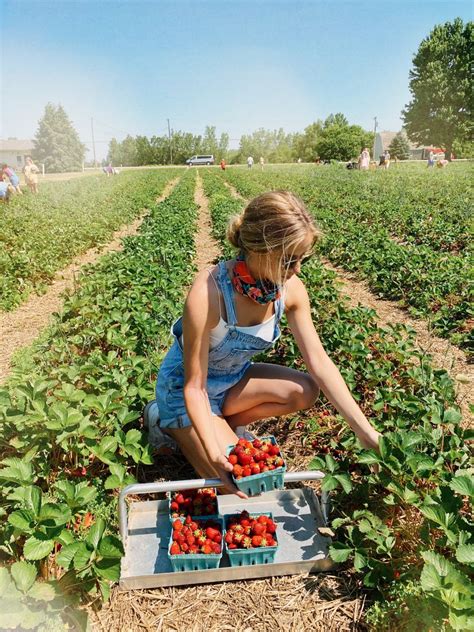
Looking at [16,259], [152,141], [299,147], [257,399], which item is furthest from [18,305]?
[152,141]

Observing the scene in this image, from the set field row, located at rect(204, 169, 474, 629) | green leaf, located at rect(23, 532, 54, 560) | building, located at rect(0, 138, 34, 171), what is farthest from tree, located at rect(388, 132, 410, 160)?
green leaf, located at rect(23, 532, 54, 560)

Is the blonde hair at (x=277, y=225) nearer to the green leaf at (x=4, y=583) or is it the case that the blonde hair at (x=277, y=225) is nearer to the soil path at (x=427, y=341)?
the soil path at (x=427, y=341)

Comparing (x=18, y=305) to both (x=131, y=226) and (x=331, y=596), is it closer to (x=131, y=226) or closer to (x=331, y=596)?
(x=331, y=596)

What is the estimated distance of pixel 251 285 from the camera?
2.21 meters

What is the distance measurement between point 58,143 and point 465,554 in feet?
165

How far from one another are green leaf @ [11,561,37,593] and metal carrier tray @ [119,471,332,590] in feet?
1.60

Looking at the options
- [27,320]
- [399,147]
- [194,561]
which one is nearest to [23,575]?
[194,561]

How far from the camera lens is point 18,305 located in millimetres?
6105

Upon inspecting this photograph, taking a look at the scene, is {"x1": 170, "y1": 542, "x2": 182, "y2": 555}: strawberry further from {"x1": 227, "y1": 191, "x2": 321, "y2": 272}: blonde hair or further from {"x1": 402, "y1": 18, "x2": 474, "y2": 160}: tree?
{"x1": 402, "y1": 18, "x2": 474, "y2": 160}: tree

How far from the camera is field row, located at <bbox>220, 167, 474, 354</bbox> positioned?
529cm

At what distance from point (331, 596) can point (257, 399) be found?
0.98m

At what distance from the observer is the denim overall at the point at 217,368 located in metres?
2.37

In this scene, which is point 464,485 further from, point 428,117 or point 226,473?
point 428,117

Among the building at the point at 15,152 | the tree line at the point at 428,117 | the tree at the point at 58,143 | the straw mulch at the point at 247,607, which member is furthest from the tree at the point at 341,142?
the straw mulch at the point at 247,607
